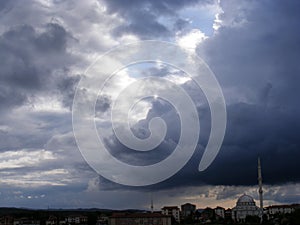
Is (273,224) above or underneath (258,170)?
underneath

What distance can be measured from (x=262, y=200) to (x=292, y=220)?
45.5 meters

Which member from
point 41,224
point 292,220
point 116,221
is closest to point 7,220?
point 41,224

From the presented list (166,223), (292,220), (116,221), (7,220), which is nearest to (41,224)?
(7,220)

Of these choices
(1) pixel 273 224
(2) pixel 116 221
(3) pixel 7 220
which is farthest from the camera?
(3) pixel 7 220

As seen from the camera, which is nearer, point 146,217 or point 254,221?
point 146,217

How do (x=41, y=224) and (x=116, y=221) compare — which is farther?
(x=41, y=224)

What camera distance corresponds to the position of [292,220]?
130 metres

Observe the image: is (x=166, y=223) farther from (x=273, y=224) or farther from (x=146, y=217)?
(x=273, y=224)

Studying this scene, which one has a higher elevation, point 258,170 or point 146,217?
point 258,170

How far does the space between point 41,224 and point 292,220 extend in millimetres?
105723

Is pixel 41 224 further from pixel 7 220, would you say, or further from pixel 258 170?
pixel 258 170

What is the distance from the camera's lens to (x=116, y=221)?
183m

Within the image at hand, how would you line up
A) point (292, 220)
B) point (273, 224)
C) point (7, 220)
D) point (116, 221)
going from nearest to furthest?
point (292, 220) < point (273, 224) < point (116, 221) < point (7, 220)

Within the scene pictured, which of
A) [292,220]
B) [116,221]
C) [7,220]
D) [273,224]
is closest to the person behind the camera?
[292,220]
